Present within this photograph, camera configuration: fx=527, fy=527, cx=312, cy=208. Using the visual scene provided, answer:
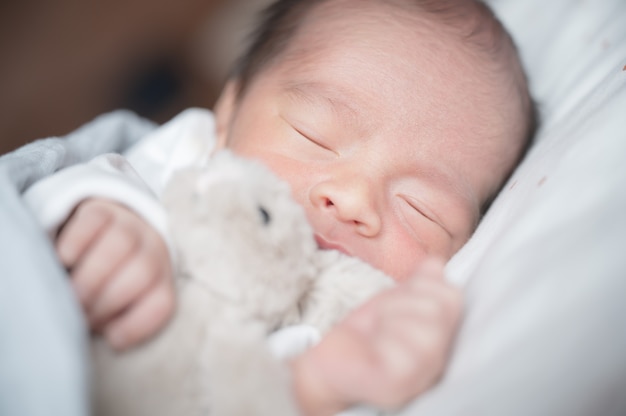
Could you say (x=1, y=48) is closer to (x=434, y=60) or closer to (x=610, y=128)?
(x=434, y=60)

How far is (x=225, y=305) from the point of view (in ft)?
1.94

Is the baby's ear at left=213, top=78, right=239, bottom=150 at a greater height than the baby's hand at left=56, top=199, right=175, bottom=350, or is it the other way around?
the baby's hand at left=56, top=199, right=175, bottom=350

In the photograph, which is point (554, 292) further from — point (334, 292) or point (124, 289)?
point (124, 289)

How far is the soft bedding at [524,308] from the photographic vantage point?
52 cm

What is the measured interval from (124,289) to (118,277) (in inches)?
0.6

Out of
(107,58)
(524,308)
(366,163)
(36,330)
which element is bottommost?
(107,58)

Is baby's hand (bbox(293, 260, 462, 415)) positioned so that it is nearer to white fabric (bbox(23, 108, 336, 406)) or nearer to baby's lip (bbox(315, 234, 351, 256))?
white fabric (bbox(23, 108, 336, 406))

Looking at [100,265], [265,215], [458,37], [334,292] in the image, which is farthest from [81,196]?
[458,37]

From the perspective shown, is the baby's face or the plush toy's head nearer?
the plush toy's head

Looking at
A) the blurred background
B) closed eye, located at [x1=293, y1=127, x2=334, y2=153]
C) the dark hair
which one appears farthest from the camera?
the blurred background

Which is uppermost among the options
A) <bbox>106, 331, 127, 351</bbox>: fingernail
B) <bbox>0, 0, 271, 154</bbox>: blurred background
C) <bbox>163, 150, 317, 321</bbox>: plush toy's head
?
<bbox>163, 150, 317, 321</bbox>: plush toy's head

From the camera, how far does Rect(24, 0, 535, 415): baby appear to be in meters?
0.56

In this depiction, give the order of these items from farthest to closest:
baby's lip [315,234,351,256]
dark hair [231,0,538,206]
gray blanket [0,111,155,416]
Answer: dark hair [231,0,538,206], baby's lip [315,234,351,256], gray blanket [0,111,155,416]

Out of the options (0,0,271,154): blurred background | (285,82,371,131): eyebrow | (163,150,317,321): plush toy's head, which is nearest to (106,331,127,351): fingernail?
(163,150,317,321): plush toy's head
